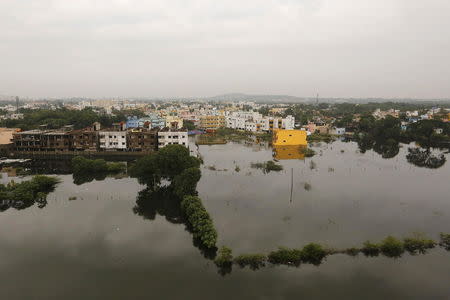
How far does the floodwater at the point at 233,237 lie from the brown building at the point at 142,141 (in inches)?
316

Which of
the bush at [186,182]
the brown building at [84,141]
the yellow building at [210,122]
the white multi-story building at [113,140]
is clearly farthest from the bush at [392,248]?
the yellow building at [210,122]

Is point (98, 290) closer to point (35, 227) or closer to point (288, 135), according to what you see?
point (35, 227)

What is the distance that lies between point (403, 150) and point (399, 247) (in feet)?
70.6

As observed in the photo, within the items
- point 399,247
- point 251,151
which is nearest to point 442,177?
point 399,247

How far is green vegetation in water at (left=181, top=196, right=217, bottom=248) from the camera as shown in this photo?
34.5ft

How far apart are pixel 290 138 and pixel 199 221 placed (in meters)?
20.8

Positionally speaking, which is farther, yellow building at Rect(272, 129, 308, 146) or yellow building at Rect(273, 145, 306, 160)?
yellow building at Rect(272, 129, 308, 146)

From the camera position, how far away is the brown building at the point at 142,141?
26203 mm

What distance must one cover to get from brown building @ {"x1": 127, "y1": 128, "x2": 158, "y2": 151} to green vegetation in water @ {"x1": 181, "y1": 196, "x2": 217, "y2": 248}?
45.5 ft

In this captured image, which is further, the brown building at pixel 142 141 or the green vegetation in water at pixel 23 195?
the brown building at pixel 142 141

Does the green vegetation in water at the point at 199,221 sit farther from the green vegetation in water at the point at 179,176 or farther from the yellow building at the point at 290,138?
the yellow building at the point at 290,138

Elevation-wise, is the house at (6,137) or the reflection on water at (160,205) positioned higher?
the house at (6,137)

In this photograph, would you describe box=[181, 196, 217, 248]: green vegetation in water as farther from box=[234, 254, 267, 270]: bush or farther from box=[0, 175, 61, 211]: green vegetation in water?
box=[0, 175, 61, 211]: green vegetation in water

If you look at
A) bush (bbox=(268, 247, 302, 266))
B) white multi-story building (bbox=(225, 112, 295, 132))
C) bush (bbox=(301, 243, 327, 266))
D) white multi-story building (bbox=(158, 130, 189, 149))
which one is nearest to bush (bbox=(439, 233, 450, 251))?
bush (bbox=(301, 243, 327, 266))
